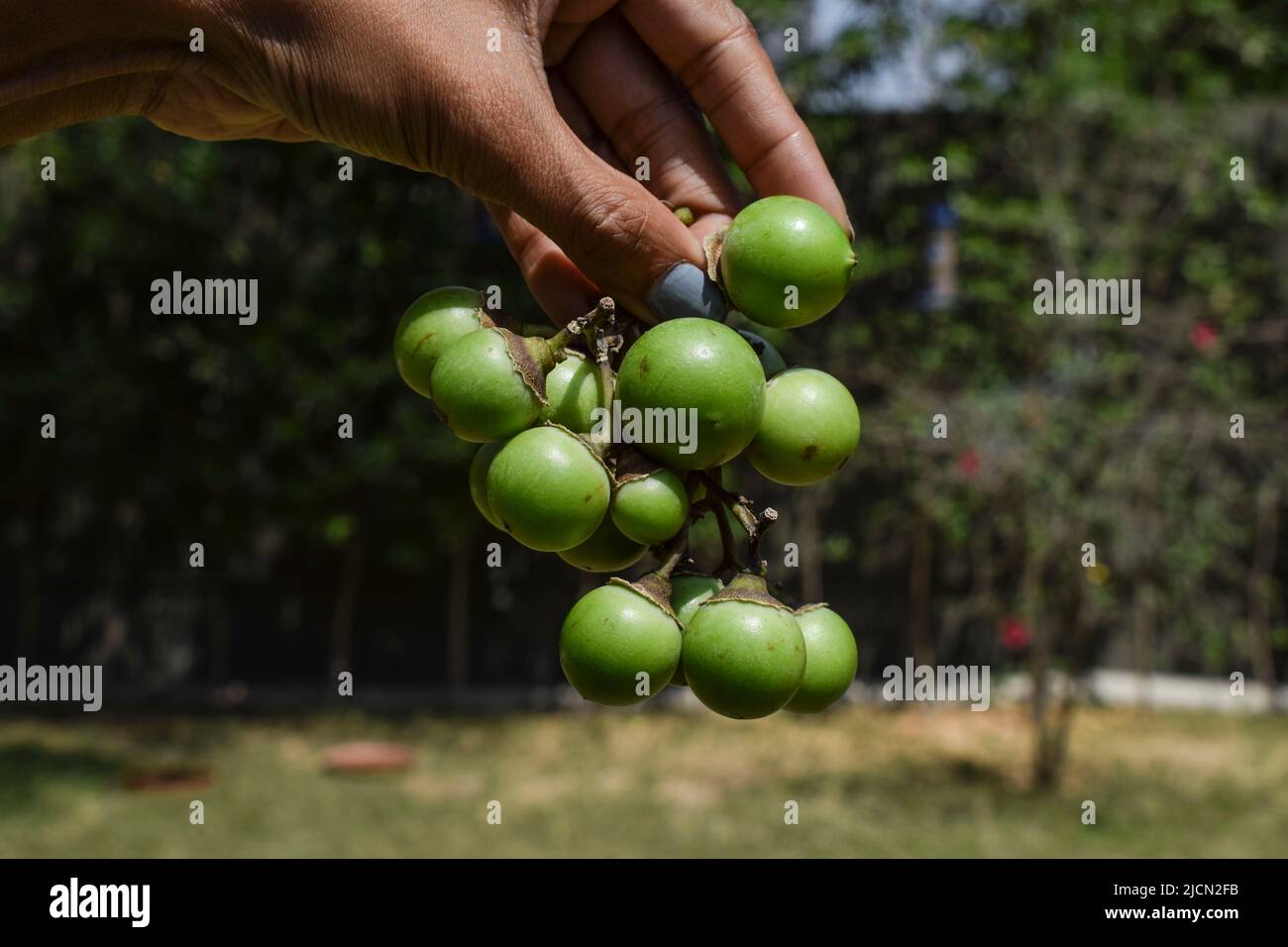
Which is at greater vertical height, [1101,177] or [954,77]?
[954,77]

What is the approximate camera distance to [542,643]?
10789 millimetres

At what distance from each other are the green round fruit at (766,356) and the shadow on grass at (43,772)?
743 cm

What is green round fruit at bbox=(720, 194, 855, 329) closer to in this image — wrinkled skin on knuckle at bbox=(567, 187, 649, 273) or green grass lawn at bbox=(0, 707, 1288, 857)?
wrinkled skin on knuckle at bbox=(567, 187, 649, 273)

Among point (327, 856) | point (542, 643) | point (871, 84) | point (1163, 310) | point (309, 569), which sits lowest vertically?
point (327, 856)

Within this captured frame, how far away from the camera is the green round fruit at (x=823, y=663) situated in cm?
178

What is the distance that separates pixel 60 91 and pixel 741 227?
4.12 ft

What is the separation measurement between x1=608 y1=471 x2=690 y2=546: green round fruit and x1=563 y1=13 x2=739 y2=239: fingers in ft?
2.56

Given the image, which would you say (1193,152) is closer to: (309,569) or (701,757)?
(701,757)

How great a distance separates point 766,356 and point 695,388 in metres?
0.32

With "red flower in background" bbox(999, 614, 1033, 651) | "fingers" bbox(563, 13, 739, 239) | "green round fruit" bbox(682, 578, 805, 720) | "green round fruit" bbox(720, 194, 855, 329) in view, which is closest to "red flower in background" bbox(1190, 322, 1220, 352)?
"red flower in background" bbox(999, 614, 1033, 651)

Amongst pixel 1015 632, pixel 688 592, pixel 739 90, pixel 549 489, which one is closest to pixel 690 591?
pixel 688 592

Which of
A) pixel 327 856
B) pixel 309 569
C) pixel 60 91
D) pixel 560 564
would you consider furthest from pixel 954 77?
pixel 60 91

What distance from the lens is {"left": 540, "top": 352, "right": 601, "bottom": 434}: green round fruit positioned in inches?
69.3

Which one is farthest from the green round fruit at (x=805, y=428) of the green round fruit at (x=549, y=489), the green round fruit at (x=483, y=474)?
the green round fruit at (x=483, y=474)
